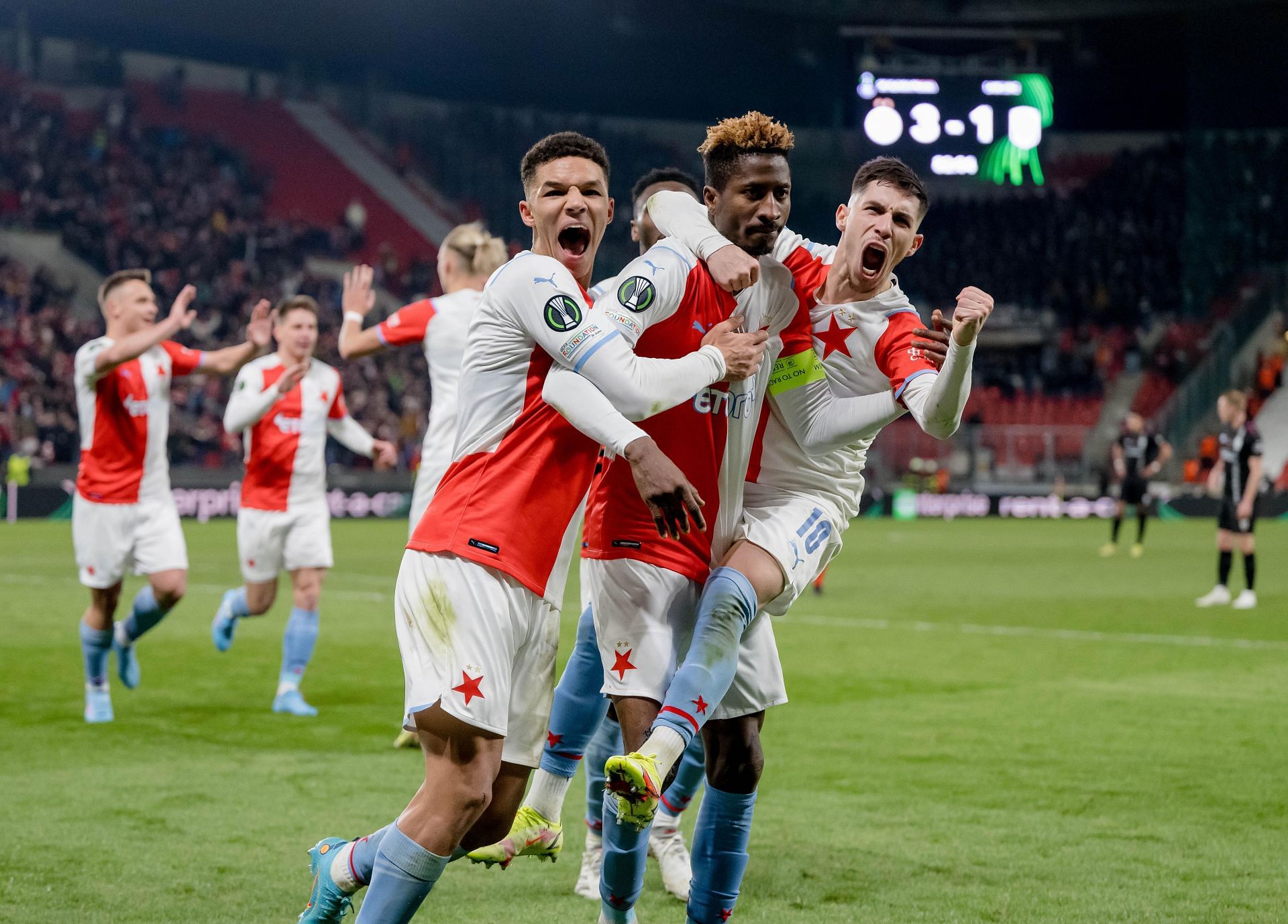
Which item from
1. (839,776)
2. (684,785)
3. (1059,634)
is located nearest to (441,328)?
(839,776)

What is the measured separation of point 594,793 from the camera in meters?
A: 4.95

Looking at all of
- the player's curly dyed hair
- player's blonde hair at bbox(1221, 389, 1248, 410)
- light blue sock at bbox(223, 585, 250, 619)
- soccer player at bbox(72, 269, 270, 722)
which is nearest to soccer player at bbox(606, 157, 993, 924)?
the player's curly dyed hair

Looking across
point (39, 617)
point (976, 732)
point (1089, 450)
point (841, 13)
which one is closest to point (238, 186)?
point (841, 13)

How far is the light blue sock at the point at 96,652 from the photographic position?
25.6 ft

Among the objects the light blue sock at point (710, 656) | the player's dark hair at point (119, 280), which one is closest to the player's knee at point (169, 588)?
the player's dark hair at point (119, 280)

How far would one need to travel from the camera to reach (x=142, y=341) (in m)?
7.29

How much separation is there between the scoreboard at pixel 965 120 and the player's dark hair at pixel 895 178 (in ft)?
60.2

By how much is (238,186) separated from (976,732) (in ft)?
101

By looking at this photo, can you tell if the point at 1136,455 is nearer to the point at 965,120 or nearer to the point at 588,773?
the point at 965,120

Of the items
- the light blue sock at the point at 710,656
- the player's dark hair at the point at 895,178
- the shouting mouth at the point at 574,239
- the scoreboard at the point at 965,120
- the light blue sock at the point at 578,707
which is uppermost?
the scoreboard at the point at 965,120

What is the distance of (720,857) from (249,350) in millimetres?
5157

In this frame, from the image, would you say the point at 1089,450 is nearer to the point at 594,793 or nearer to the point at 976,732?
the point at 976,732

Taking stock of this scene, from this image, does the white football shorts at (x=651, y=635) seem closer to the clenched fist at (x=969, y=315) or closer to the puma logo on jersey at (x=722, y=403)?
the puma logo on jersey at (x=722, y=403)

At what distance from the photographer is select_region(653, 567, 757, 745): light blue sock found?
3709 mm
